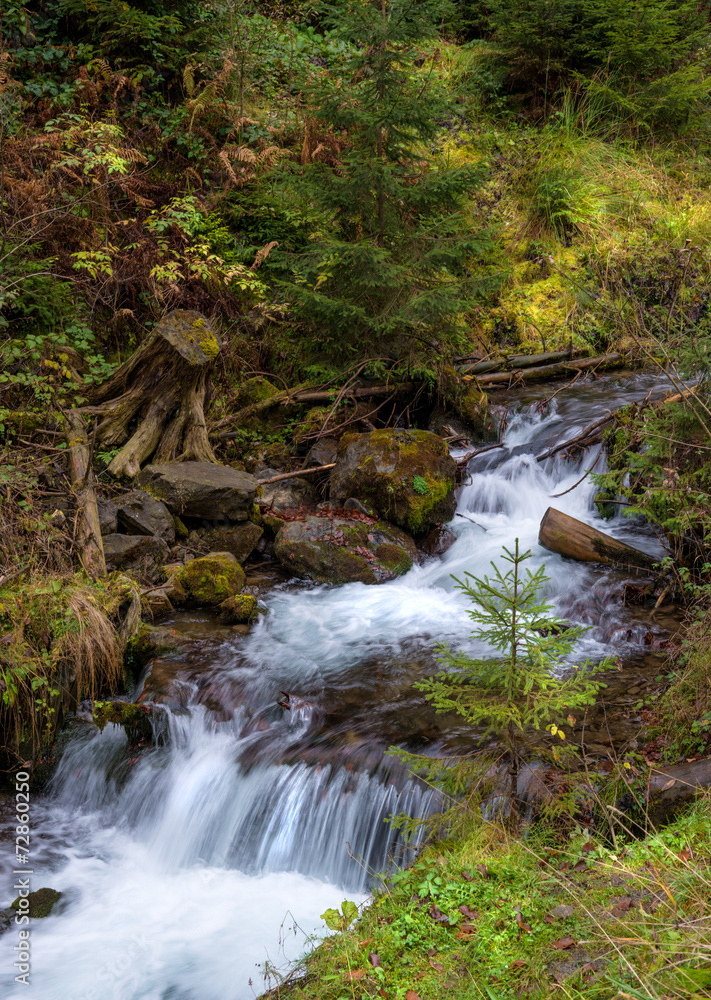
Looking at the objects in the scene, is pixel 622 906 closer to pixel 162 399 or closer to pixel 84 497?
pixel 84 497

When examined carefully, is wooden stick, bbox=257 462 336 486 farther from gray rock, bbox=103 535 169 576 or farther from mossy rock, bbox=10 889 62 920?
mossy rock, bbox=10 889 62 920

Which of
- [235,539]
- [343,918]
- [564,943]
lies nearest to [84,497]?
[235,539]

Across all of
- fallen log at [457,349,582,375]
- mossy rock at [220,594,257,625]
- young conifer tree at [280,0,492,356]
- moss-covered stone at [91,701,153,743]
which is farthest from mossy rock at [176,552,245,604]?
fallen log at [457,349,582,375]

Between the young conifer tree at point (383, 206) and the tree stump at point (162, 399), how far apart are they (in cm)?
152

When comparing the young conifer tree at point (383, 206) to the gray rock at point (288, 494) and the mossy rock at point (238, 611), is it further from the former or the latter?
the mossy rock at point (238, 611)

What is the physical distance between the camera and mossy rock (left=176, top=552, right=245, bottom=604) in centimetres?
702

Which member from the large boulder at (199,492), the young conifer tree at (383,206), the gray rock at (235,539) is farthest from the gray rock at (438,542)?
the young conifer tree at (383,206)

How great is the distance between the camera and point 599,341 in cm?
1222

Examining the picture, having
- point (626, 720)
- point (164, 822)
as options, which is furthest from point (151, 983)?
point (626, 720)

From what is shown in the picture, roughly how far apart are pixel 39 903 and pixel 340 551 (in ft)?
14.2

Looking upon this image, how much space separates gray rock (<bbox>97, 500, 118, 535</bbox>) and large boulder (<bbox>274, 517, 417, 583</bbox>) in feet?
5.78

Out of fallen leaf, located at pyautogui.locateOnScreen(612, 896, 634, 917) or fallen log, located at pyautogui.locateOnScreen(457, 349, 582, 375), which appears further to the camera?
fallen log, located at pyautogui.locateOnScreen(457, 349, 582, 375)

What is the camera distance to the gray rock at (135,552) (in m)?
6.88

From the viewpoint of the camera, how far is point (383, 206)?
28.8ft
